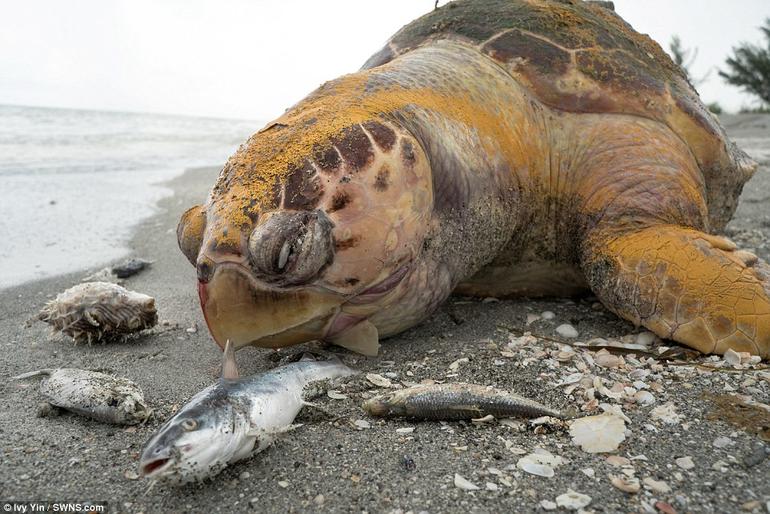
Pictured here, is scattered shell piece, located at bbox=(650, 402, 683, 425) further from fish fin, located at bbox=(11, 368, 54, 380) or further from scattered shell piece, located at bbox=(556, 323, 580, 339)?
fish fin, located at bbox=(11, 368, 54, 380)

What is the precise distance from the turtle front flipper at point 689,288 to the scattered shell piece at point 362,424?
106cm

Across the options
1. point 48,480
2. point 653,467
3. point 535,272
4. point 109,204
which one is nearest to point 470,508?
point 653,467

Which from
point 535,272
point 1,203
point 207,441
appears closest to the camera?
point 207,441

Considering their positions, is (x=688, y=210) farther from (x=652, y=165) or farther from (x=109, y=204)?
(x=109, y=204)

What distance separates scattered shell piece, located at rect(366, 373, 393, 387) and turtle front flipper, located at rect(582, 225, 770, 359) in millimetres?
907

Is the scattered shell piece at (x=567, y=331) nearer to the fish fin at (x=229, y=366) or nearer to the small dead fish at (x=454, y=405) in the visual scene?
the small dead fish at (x=454, y=405)

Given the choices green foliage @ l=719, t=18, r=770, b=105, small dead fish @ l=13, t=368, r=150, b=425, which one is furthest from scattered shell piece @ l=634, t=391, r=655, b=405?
green foliage @ l=719, t=18, r=770, b=105

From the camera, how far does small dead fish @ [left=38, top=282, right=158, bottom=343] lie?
2.40m

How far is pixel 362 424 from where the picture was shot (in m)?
1.65

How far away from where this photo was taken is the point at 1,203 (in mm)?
5391

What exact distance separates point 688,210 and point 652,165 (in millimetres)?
235

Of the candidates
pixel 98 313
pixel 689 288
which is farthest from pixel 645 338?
pixel 98 313

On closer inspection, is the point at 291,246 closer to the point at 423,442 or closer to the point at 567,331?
the point at 423,442

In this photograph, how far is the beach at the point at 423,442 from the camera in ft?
4.39
